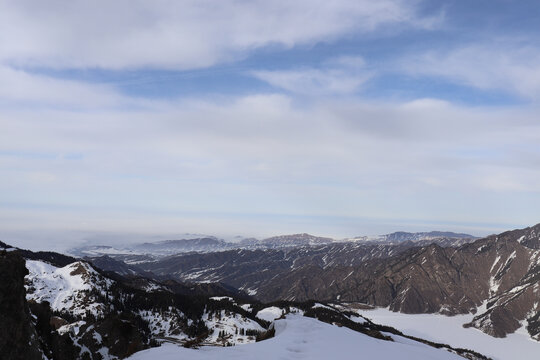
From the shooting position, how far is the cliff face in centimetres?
2481

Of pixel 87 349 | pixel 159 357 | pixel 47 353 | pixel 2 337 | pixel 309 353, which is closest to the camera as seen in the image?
pixel 159 357

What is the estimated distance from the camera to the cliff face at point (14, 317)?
24.8m

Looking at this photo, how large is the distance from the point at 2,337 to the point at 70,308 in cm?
19216

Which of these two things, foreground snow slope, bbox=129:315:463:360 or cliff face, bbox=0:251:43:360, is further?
cliff face, bbox=0:251:43:360

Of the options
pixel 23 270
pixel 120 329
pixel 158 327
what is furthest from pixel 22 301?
pixel 158 327

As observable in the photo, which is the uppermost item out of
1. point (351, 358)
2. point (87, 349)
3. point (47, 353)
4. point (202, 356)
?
point (202, 356)

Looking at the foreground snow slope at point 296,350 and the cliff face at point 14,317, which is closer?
the foreground snow slope at point 296,350

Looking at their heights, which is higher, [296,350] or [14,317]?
[14,317]

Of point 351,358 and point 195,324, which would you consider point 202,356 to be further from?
point 195,324

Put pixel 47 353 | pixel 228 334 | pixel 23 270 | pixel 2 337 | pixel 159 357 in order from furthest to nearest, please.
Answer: pixel 228 334, pixel 47 353, pixel 23 270, pixel 2 337, pixel 159 357

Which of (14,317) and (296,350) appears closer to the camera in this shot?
(14,317)

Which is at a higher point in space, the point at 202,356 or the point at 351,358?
the point at 202,356

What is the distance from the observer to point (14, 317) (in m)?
26.0

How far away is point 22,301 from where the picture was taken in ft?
90.0
